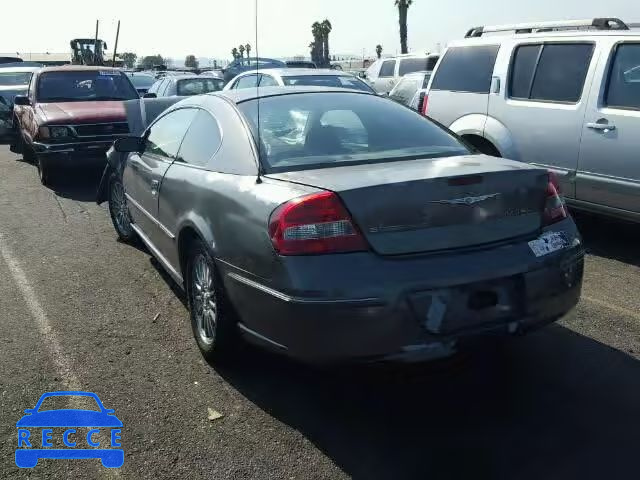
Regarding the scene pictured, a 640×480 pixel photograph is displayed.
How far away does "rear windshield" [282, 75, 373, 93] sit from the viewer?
9.55 meters

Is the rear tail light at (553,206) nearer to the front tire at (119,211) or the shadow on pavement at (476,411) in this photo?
the shadow on pavement at (476,411)

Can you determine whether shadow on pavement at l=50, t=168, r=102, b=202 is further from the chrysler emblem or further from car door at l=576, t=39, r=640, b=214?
the chrysler emblem

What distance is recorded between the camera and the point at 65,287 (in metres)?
4.98

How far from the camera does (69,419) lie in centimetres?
311

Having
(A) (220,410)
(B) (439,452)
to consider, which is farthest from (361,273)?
(A) (220,410)

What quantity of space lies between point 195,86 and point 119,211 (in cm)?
843

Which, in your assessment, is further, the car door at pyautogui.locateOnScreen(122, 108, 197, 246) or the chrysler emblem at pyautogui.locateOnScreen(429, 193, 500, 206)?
the car door at pyautogui.locateOnScreen(122, 108, 197, 246)

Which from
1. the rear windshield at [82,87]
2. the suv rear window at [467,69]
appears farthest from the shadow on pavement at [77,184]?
the suv rear window at [467,69]

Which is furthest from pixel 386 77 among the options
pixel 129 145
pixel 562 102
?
pixel 129 145

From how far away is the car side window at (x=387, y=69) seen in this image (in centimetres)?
1830

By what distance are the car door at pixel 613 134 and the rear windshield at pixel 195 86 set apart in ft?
30.7

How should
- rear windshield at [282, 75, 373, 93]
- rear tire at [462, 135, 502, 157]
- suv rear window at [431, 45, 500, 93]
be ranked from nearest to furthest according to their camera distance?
rear tire at [462, 135, 502, 157], suv rear window at [431, 45, 500, 93], rear windshield at [282, 75, 373, 93]

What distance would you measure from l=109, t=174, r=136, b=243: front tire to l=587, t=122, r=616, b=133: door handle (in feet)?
13.8

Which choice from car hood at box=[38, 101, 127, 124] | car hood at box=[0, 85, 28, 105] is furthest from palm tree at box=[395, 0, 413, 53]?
car hood at box=[38, 101, 127, 124]
